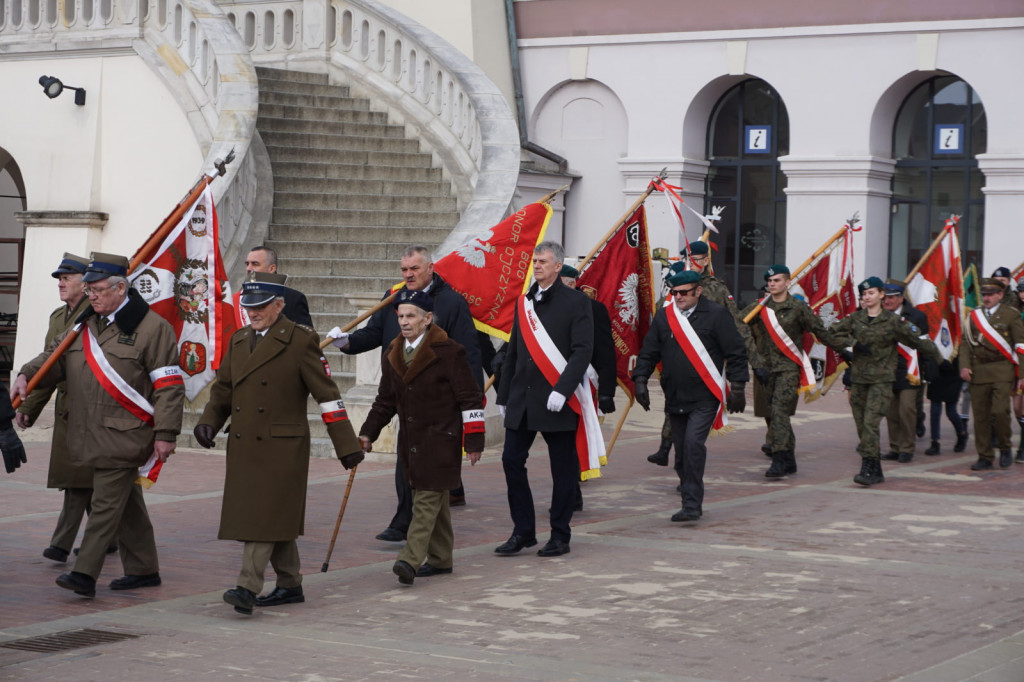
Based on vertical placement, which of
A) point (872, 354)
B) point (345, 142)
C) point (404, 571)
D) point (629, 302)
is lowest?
point (404, 571)

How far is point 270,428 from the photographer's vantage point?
8008mm

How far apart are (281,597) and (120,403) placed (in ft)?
4.28

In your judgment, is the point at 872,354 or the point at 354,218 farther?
the point at 354,218

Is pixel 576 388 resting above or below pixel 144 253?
below

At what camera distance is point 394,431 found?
1373cm

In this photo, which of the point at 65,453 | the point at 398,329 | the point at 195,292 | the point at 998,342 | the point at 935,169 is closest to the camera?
the point at 65,453

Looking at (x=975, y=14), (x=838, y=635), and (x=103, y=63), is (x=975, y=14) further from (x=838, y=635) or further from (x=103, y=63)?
(x=838, y=635)

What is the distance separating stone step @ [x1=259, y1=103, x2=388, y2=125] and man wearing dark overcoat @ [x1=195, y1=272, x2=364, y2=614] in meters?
11.0

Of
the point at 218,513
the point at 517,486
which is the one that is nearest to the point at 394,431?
the point at 218,513

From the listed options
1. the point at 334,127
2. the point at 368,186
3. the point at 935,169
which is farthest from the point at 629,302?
the point at 935,169

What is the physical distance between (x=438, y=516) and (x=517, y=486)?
0.82 metres

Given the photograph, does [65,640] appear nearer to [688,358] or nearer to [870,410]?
[688,358]

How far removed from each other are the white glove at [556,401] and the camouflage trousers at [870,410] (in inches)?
168

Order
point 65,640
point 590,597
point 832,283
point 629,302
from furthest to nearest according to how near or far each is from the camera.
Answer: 1. point 832,283
2. point 629,302
3. point 590,597
4. point 65,640
